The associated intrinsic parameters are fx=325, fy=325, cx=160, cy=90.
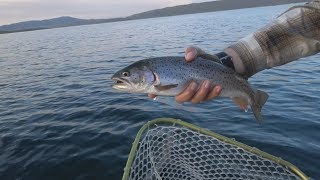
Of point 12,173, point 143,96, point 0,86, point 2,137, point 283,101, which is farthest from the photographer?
point 0,86

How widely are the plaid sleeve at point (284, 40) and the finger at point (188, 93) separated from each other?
2.91 feet

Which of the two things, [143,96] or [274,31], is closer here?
[274,31]

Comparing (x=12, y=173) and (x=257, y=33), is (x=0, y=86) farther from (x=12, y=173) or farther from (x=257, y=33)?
(x=257, y=33)

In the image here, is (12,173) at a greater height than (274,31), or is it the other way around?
(274,31)

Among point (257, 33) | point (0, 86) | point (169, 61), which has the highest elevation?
point (257, 33)

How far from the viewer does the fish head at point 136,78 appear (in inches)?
171

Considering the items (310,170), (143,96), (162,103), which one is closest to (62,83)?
(143,96)

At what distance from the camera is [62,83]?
68.8ft

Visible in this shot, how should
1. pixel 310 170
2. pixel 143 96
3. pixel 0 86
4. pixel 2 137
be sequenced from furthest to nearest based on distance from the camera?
1. pixel 0 86
2. pixel 143 96
3. pixel 2 137
4. pixel 310 170

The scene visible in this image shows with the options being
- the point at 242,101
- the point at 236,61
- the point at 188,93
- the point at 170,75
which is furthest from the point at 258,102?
the point at 170,75

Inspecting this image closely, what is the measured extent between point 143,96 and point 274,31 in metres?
11.4

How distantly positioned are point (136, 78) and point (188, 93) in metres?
0.73

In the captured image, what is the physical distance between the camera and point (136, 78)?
14.4ft

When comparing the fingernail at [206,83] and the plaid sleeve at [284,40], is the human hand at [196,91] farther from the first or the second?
the plaid sleeve at [284,40]
